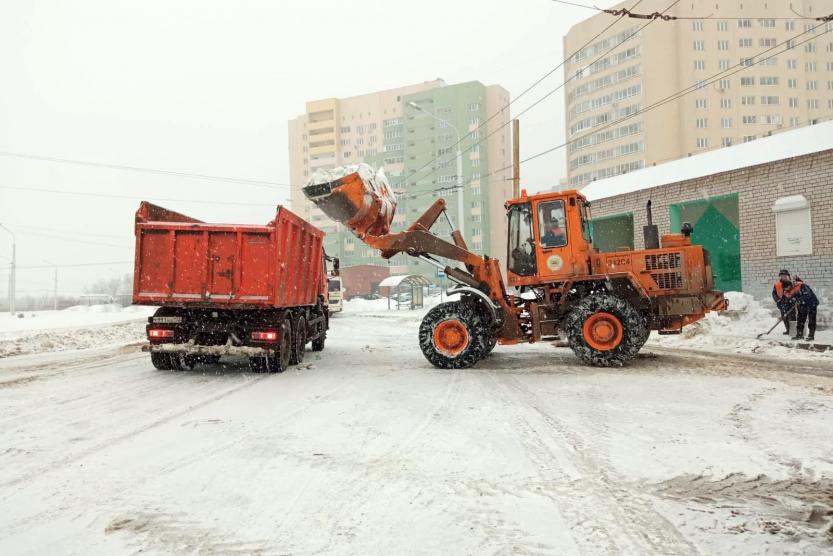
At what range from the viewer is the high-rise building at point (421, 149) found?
83.5 meters

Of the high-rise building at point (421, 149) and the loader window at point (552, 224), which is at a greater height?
the high-rise building at point (421, 149)

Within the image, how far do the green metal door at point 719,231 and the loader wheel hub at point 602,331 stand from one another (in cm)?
1187

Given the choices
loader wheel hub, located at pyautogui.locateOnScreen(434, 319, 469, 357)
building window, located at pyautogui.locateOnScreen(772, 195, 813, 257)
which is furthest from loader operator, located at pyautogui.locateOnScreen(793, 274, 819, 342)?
loader wheel hub, located at pyautogui.locateOnScreen(434, 319, 469, 357)

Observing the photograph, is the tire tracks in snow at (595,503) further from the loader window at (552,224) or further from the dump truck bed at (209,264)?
the dump truck bed at (209,264)

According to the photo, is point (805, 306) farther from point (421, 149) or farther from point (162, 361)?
point (421, 149)

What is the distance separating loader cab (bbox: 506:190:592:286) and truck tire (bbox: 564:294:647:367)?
72 cm

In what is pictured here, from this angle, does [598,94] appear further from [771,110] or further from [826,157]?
[826,157]

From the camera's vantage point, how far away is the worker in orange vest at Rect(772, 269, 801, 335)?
12.4m

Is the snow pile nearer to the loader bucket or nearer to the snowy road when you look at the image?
the snowy road

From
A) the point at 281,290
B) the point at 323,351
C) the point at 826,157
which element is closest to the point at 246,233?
the point at 281,290

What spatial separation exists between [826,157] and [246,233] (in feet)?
49.6

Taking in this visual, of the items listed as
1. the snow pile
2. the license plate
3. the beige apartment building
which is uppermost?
the beige apartment building

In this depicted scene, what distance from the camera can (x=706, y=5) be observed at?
213 ft

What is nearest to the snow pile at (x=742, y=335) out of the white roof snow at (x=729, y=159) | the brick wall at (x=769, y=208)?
the brick wall at (x=769, y=208)
